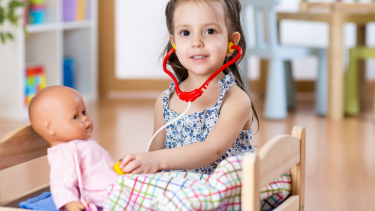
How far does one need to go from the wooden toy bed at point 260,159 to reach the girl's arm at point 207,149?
5.2 inches

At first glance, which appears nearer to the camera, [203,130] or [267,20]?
[203,130]

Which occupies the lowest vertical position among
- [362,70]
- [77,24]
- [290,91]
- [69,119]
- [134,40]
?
[290,91]

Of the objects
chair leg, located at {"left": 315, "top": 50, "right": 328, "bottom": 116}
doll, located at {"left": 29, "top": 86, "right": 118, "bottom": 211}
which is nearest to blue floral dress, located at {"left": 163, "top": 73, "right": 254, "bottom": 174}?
doll, located at {"left": 29, "top": 86, "right": 118, "bottom": 211}

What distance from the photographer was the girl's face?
1.09m

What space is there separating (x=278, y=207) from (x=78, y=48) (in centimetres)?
267

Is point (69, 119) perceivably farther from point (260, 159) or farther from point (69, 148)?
point (260, 159)

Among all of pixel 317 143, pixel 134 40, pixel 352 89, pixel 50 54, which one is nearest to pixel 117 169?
pixel 317 143

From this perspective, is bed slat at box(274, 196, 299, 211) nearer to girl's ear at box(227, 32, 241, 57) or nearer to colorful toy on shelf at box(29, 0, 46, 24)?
girl's ear at box(227, 32, 241, 57)

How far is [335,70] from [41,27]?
1.66 m

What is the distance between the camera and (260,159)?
2.62 ft

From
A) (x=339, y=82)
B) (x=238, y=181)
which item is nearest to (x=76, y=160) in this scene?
(x=238, y=181)

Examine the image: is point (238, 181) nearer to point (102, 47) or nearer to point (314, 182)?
point (314, 182)

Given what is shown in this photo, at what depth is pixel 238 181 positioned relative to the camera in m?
0.86

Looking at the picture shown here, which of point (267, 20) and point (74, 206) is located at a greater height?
point (267, 20)
